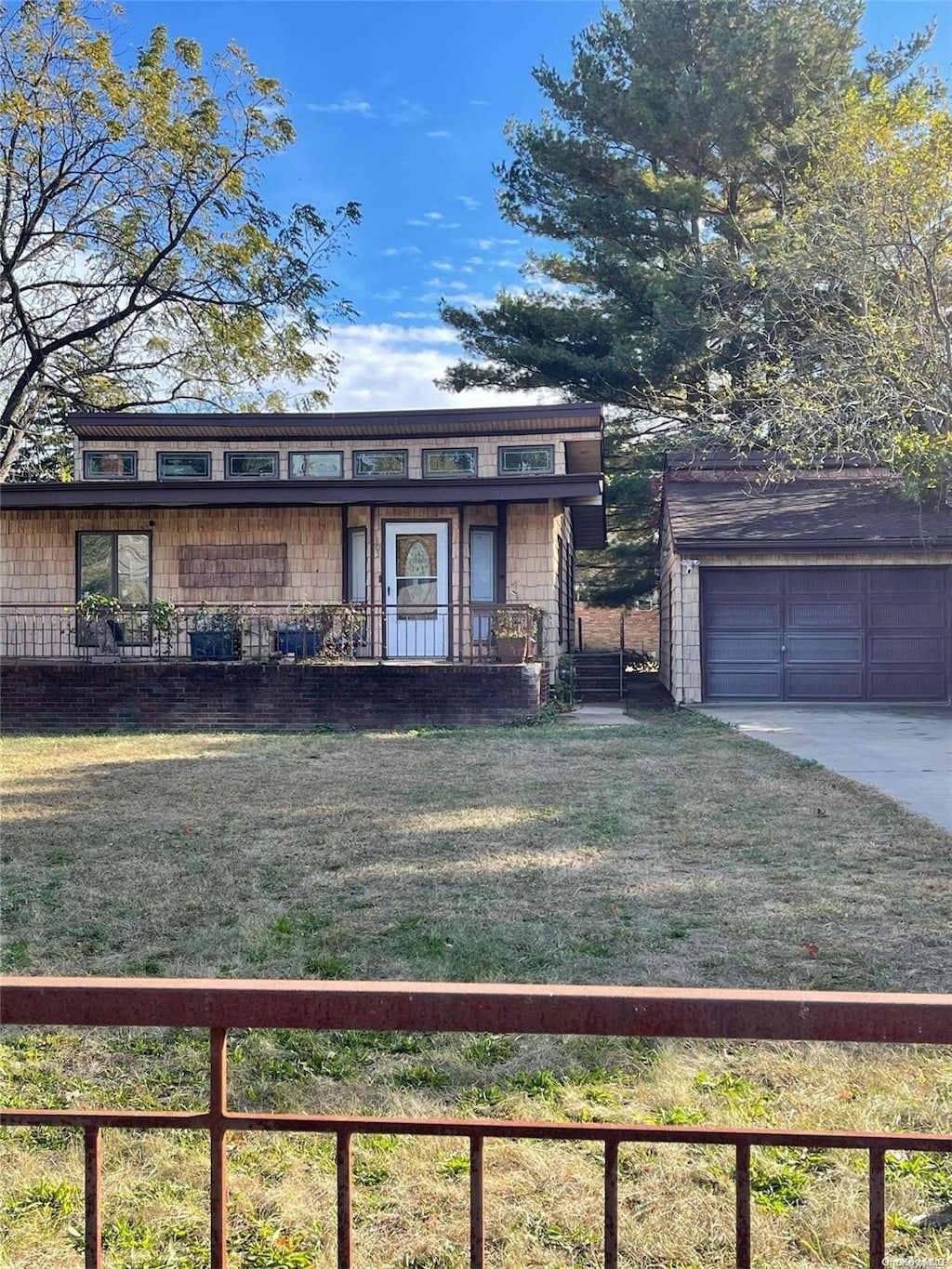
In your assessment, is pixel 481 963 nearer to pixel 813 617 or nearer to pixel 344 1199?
pixel 344 1199

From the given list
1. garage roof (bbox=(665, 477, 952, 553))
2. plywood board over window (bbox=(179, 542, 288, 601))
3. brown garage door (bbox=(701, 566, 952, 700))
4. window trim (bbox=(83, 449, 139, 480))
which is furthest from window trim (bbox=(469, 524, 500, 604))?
window trim (bbox=(83, 449, 139, 480))

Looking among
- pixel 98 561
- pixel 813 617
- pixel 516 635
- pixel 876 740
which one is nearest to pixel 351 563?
pixel 516 635

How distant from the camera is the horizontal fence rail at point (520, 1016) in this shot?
1.22 meters

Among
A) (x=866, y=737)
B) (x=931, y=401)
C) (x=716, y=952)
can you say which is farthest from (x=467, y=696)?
(x=716, y=952)

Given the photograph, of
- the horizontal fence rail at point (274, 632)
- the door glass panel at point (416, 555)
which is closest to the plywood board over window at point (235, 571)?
the horizontal fence rail at point (274, 632)

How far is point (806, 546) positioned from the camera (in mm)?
15016

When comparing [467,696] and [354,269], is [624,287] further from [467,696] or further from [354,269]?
[467,696]

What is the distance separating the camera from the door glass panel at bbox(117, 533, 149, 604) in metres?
16.1

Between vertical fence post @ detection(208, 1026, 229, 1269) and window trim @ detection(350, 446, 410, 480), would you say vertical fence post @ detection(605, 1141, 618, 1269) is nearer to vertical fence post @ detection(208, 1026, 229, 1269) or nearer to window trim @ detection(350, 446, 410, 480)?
vertical fence post @ detection(208, 1026, 229, 1269)

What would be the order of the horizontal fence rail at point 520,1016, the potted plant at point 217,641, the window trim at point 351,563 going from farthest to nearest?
the window trim at point 351,563, the potted plant at point 217,641, the horizontal fence rail at point 520,1016

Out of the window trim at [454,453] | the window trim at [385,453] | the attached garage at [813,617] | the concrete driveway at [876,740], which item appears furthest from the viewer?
the window trim at [385,453]

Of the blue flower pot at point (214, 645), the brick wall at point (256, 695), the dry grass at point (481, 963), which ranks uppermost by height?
the blue flower pot at point (214, 645)

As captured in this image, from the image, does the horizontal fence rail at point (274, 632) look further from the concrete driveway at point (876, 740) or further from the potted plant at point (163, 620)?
the concrete driveway at point (876, 740)

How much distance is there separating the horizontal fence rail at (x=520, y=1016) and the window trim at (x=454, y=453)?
14888 mm
